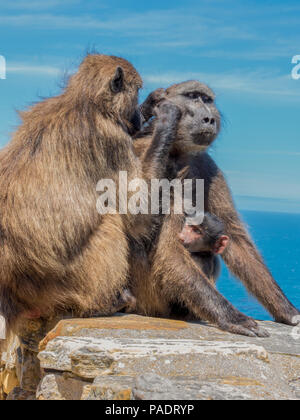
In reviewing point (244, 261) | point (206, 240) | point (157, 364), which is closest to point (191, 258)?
point (206, 240)

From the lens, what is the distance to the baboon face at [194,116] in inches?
206

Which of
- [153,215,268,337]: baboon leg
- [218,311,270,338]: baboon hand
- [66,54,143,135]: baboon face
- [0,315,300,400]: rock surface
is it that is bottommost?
[0,315,300,400]: rock surface

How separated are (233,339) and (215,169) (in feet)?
6.21

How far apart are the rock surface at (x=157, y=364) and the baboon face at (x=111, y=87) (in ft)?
5.94

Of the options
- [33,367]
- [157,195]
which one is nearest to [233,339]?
[157,195]

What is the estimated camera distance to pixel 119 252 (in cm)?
480

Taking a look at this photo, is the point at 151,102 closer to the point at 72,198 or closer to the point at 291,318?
the point at 72,198

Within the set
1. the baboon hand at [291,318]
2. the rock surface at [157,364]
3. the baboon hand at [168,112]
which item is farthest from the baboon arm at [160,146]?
the baboon hand at [291,318]

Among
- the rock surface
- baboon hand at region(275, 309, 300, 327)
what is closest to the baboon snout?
the rock surface

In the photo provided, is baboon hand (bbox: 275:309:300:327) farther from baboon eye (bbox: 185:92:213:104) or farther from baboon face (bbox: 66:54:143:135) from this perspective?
baboon face (bbox: 66:54:143:135)

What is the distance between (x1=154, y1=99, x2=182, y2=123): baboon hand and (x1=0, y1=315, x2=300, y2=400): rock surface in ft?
5.95

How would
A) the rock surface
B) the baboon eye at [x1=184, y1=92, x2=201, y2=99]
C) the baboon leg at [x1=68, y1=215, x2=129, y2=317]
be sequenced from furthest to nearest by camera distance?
1. the baboon eye at [x1=184, y1=92, x2=201, y2=99]
2. the baboon leg at [x1=68, y1=215, x2=129, y2=317]
3. the rock surface

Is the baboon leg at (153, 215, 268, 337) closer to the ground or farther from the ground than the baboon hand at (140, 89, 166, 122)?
closer to the ground

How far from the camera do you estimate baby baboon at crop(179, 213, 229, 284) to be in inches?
209
